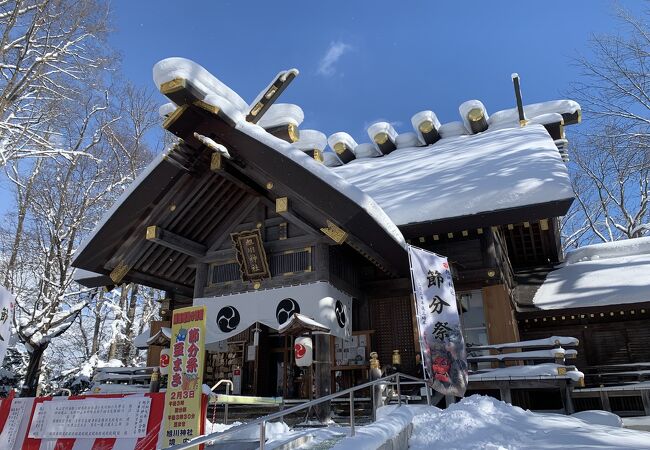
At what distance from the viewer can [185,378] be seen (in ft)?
18.2

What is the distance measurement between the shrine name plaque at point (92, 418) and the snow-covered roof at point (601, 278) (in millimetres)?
10462

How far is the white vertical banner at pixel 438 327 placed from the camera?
7238 millimetres

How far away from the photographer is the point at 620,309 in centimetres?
1176

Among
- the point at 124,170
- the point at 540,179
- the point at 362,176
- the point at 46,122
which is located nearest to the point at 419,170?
the point at 362,176

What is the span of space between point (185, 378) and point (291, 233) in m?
5.14

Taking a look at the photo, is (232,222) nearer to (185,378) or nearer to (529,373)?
(185,378)

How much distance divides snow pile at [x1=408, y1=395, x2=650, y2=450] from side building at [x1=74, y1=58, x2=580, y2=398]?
2.97 metres

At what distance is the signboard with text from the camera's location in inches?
211

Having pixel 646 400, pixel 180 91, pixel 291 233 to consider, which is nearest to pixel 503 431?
pixel 646 400

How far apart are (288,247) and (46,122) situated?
422 inches

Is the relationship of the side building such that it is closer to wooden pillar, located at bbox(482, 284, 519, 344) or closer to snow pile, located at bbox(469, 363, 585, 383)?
wooden pillar, located at bbox(482, 284, 519, 344)

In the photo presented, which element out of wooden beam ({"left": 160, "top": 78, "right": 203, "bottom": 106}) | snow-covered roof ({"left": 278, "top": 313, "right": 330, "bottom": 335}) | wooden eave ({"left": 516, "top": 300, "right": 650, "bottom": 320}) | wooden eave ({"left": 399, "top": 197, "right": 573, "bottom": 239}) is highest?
wooden beam ({"left": 160, "top": 78, "right": 203, "bottom": 106})

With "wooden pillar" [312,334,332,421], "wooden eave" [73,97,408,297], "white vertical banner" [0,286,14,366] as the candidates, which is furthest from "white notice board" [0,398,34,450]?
"wooden pillar" [312,334,332,421]

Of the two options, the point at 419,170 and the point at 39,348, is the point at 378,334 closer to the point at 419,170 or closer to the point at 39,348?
the point at 419,170
